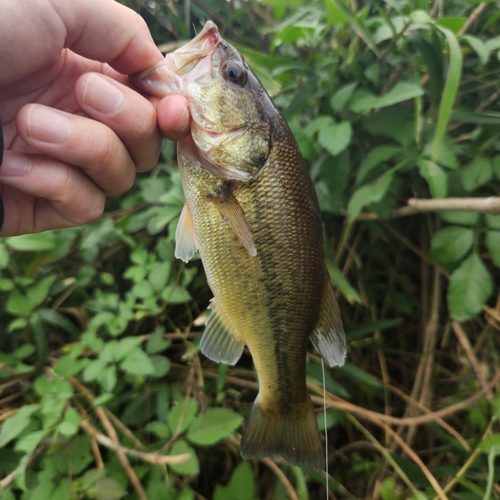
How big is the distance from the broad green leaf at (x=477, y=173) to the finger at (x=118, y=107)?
92cm

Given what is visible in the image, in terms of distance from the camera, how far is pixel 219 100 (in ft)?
2.65

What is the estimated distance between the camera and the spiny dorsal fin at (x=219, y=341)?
0.95m

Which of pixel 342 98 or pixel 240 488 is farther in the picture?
pixel 342 98

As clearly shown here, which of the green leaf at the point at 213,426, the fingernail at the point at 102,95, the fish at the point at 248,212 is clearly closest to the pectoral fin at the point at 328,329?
the fish at the point at 248,212

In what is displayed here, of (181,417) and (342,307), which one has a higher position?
(181,417)

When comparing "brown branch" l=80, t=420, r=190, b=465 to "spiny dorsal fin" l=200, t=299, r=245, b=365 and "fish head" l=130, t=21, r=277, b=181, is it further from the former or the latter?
"fish head" l=130, t=21, r=277, b=181

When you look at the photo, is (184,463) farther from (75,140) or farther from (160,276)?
(75,140)

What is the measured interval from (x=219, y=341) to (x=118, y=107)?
24.9 inches

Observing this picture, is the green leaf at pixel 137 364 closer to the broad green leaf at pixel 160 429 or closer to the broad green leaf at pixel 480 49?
the broad green leaf at pixel 160 429

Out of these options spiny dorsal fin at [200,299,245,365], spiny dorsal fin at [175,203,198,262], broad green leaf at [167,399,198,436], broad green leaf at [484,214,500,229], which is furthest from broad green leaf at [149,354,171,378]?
broad green leaf at [484,214,500,229]

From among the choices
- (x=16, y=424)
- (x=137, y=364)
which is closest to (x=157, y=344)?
(x=137, y=364)

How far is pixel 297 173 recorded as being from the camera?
83 cm

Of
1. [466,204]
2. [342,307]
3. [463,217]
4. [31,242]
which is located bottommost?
[342,307]

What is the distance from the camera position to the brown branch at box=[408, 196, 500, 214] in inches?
33.8
